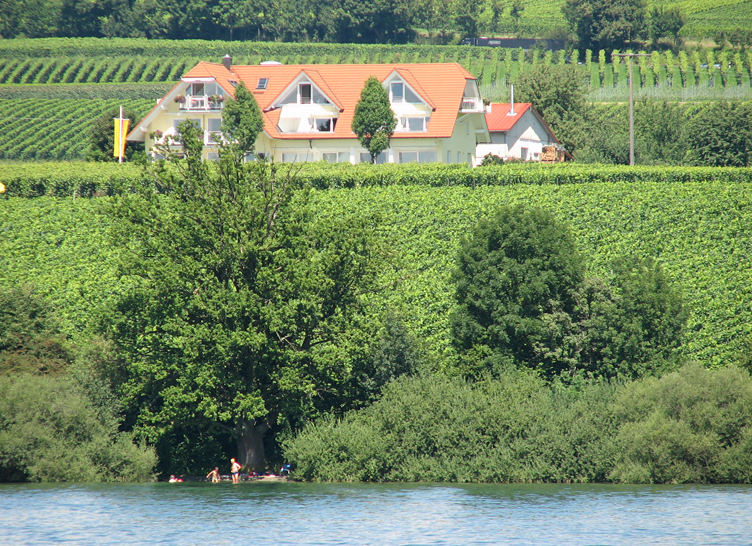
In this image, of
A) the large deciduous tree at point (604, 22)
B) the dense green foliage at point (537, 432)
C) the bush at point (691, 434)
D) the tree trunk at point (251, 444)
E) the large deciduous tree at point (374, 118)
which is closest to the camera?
the bush at point (691, 434)

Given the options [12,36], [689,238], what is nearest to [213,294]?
[689,238]

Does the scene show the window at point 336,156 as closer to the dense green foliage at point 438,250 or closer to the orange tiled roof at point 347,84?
the orange tiled roof at point 347,84

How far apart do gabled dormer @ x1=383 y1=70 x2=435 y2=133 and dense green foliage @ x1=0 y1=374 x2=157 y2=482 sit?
36.6 metres

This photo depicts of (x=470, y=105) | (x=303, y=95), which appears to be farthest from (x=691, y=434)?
(x=303, y=95)

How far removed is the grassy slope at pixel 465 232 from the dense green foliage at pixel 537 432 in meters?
4.64

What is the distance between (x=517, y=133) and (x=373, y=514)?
179 feet

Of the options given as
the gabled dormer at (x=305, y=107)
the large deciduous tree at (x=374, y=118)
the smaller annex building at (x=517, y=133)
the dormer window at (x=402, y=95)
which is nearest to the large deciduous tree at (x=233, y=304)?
the large deciduous tree at (x=374, y=118)

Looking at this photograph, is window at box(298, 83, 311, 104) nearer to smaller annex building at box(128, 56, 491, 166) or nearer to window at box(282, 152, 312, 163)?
smaller annex building at box(128, 56, 491, 166)

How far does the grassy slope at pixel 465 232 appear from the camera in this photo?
41.8m

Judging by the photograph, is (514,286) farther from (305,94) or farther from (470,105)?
(305,94)

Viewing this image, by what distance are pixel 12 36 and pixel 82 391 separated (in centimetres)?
12000

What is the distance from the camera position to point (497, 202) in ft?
167

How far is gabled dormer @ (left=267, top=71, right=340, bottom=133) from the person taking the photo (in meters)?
65.8

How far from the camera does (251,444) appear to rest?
36969 mm
